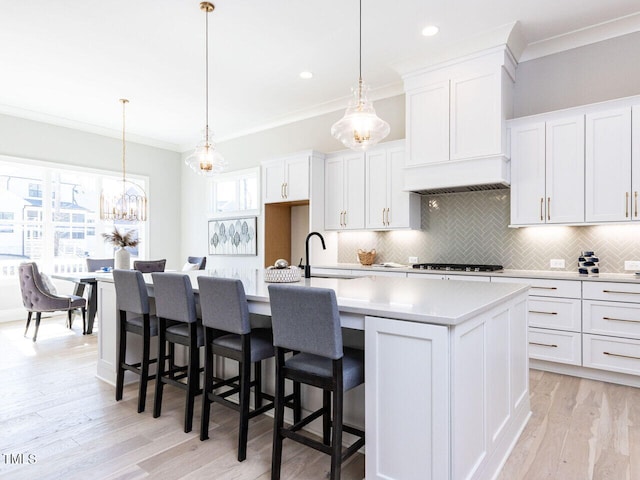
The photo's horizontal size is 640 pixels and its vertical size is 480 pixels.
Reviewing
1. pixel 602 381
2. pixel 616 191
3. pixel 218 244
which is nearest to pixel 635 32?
pixel 616 191

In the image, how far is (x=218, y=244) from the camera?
6.89m

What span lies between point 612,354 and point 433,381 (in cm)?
259

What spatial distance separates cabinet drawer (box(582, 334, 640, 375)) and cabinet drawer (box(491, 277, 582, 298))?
1.23 feet

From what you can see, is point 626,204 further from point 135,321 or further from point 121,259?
point 121,259

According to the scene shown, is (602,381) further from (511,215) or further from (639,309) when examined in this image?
(511,215)

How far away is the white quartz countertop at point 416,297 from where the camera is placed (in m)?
1.61

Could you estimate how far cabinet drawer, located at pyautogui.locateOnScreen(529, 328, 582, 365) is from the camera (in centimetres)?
338

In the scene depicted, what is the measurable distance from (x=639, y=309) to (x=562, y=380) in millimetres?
844

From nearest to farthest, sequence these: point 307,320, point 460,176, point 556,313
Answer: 1. point 307,320
2. point 556,313
3. point 460,176

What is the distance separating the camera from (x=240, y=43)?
3.87 m

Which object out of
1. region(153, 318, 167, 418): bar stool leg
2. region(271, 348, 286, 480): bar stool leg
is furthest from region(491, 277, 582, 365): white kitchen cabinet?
region(153, 318, 167, 418): bar stool leg

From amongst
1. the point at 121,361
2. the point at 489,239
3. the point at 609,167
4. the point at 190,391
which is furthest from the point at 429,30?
the point at 121,361

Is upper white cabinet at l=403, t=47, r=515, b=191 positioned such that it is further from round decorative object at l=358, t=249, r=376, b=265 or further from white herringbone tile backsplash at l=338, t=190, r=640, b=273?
round decorative object at l=358, t=249, r=376, b=265

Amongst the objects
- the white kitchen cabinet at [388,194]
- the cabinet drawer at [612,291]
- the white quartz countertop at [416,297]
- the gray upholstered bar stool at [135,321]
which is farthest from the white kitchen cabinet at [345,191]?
the gray upholstered bar stool at [135,321]
